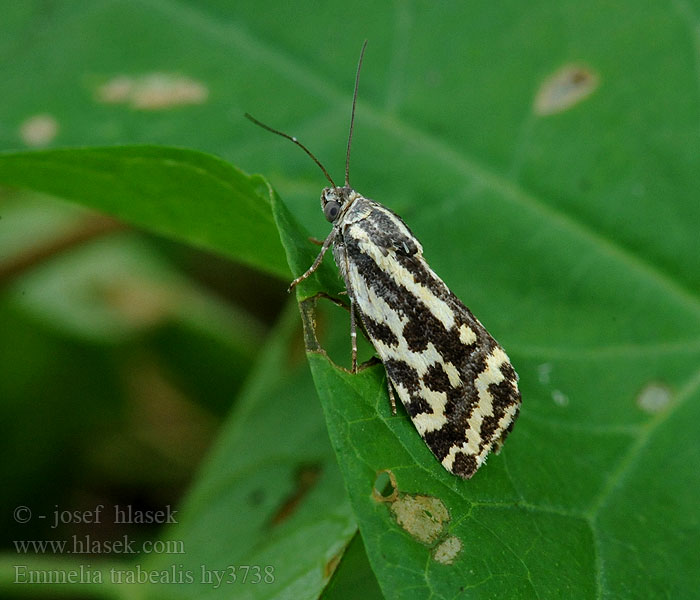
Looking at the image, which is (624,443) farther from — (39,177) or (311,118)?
(39,177)

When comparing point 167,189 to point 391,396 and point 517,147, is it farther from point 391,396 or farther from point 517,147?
point 517,147

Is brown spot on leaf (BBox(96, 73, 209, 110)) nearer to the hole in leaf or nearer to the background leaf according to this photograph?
the background leaf

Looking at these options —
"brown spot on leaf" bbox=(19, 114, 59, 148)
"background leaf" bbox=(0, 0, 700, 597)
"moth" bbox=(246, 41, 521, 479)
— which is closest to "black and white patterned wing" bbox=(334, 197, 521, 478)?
"moth" bbox=(246, 41, 521, 479)

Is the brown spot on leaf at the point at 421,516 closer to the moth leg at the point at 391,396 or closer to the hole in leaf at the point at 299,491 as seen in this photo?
the moth leg at the point at 391,396

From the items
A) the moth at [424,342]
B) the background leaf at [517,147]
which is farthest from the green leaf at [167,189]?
the moth at [424,342]

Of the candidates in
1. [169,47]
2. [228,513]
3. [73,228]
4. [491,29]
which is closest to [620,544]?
[228,513]

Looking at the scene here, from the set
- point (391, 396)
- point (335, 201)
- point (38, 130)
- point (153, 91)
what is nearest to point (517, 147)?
point (335, 201)
